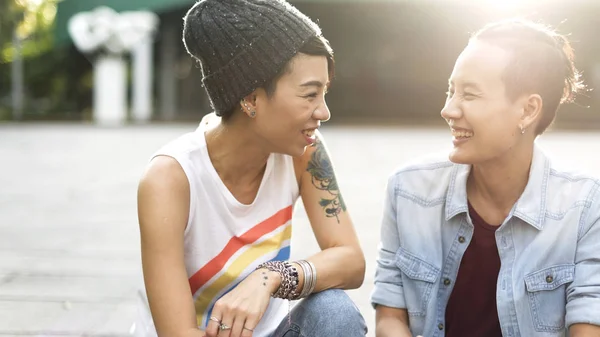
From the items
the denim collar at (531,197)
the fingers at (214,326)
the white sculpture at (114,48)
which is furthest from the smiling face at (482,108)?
the white sculpture at (114,48)

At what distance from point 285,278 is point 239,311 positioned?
→ 195 mm

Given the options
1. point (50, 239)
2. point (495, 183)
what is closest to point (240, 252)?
point (495, 183)

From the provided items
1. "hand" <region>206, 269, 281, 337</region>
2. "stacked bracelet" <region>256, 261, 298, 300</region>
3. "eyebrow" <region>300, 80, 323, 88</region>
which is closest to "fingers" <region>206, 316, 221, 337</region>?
"hand" <region>206, 269, 281, 337</region>

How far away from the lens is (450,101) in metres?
2.44

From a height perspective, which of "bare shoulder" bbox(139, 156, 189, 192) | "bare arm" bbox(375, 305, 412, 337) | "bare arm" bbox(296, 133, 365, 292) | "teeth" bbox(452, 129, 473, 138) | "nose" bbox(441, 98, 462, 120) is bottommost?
"bare arm" bbox(375, 305, 412, 337)

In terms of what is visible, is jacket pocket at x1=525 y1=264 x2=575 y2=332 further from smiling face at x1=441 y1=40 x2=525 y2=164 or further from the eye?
the eye

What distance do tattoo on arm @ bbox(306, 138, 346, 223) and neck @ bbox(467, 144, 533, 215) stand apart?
0.44 metres

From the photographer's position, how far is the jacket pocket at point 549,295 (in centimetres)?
241

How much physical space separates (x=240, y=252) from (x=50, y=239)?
378cm

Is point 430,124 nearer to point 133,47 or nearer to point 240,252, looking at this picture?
point 133,47

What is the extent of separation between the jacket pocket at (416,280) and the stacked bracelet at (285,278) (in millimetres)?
368

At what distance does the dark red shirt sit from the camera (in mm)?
2520

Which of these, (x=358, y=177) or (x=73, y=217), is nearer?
(x=73, y=217)

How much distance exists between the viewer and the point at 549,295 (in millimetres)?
2430
